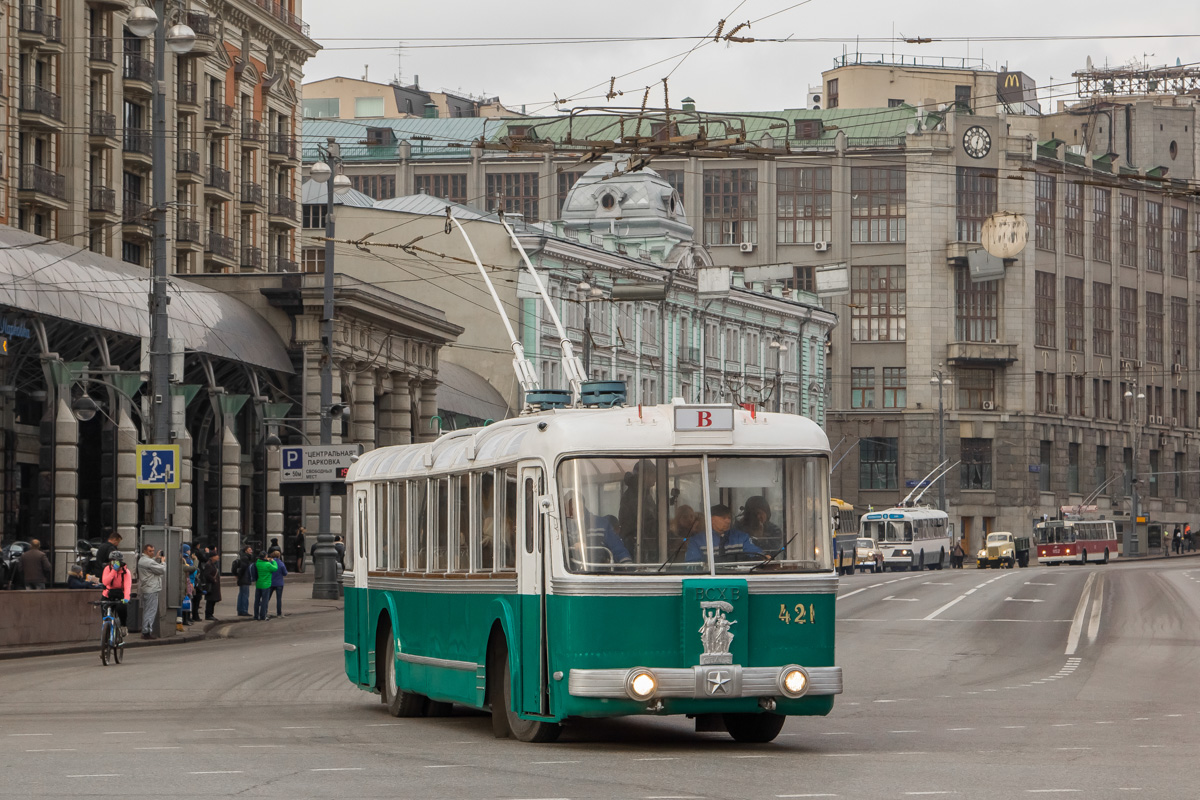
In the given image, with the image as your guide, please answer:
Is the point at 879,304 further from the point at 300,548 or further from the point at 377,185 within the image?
the point at 300,548

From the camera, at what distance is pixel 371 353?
6044 centimetres

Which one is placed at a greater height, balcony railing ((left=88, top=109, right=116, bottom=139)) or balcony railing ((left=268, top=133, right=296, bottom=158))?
balcony railing ((left=268, top=133, right=296, bottom=158))

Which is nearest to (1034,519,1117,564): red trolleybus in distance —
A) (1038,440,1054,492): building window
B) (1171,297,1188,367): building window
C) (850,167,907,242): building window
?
(1038,440,1054,492): building window

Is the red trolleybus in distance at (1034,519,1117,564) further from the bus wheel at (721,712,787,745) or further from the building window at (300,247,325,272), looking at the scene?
the bus wheel at (721,712,787,745)

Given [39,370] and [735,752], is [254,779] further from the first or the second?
[39,370]

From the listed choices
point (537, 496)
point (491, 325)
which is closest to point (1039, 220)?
point (491, 325)

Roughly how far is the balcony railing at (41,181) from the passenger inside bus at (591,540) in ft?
150

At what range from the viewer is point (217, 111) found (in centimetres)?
6688

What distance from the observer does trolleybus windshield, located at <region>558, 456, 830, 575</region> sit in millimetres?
14000

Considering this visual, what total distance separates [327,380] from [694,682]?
99.7 ft

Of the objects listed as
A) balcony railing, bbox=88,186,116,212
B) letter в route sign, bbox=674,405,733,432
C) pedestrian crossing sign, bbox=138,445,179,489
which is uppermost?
balcony railing, bbox=88,186,116,212

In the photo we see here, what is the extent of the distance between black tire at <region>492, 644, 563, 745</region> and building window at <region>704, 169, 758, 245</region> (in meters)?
102

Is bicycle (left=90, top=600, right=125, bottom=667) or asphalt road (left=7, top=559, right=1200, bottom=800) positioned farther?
bicycle (left=90, top=600, right=125, bottom=667)

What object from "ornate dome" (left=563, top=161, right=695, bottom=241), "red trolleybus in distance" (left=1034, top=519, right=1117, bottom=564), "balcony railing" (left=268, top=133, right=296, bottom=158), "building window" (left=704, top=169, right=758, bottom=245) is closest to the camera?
"balcony railing" (left=268, top=133, right=296, bottom=158)
